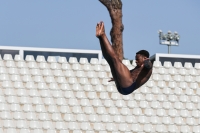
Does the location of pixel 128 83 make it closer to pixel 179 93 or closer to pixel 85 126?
pixel 85 126

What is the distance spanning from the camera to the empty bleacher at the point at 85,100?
14312 mm

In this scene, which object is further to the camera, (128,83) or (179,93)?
(179,93)

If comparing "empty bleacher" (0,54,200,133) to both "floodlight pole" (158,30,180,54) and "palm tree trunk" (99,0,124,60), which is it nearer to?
"palm tree trunk" (99,0,124,60)

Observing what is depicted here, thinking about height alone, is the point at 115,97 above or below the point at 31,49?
below

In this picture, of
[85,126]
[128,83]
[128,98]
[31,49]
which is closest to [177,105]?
[128,98]

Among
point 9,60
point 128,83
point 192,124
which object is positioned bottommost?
point 192,124

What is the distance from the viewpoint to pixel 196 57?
1695cm

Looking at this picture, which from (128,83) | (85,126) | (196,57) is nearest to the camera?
→ (128,83)

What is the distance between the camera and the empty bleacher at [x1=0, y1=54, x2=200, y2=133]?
14.3 metres

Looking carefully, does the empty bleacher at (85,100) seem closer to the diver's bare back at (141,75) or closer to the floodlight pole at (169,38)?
the diver's bare back at (141,75)

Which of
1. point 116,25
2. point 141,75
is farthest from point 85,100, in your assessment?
Answer: point 141,75

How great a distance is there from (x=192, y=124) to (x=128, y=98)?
1777 millimetres

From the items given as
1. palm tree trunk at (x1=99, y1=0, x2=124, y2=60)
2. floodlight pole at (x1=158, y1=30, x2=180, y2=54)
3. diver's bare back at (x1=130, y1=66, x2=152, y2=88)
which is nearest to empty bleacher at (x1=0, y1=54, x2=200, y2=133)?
palm tree trunk at (x1=99, y1=0, x2=124, y2=60)

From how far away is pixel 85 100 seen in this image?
582 inches
